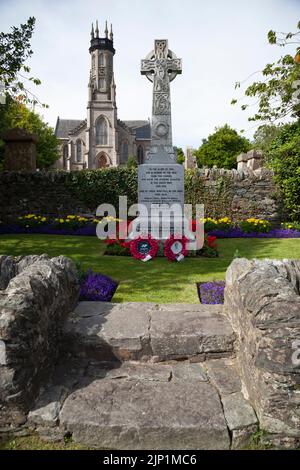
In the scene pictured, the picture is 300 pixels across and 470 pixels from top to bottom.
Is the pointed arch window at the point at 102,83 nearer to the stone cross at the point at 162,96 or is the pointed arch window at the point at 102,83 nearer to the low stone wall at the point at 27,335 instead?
the stone cross at the point at 162,96

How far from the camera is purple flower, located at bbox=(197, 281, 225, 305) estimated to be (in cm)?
476

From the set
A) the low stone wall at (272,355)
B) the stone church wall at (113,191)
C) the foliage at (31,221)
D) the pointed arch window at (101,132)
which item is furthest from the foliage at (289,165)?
Result: the pointed arch window at (101,132)

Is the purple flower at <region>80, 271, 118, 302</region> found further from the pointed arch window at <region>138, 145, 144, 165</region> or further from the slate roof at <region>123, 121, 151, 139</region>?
the slate roof at <region>123, 121, 151, 139</region>

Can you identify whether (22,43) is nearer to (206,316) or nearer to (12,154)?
(12,154)

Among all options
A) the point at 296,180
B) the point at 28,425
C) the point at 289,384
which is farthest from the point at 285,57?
the point at 28,425

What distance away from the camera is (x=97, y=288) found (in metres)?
5.01

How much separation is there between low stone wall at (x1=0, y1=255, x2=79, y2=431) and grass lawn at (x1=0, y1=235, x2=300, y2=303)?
1.55 meters

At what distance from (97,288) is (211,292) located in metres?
1.78

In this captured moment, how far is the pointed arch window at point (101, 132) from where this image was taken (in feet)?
200

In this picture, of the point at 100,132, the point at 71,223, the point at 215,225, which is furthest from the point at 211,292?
the point at 100,132

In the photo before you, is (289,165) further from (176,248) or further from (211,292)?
(211,292)

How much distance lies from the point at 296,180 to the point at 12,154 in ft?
38.6

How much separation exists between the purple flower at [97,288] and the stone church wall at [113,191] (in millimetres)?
8608

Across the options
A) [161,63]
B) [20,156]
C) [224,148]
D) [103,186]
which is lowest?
[103,186]
